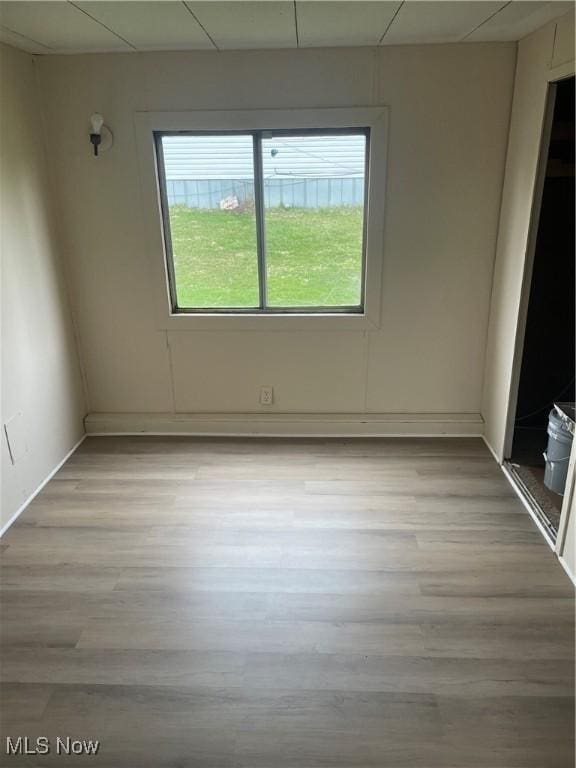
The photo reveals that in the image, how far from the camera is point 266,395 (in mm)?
3396

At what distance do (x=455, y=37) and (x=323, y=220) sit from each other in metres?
1.10

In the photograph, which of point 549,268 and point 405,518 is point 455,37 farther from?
point 405,518

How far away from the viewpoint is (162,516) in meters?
2.64

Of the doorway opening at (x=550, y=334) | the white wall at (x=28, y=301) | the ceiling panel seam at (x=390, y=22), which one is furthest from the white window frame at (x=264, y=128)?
the doorway opening at (x=550, y=334)

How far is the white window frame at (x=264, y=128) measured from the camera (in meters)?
2.79

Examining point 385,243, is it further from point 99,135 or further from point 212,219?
point 99,135

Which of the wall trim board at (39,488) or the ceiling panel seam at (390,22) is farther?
the wall trim board at (39,488)

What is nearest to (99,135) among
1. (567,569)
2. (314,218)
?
(314,218)

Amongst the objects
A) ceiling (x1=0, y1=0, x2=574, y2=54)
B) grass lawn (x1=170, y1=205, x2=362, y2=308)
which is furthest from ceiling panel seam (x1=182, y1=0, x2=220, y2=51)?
grass lawn (x1=170, y1=205, x2=362, y2=308)

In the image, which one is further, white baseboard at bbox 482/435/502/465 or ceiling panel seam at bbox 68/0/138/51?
white baseboard at bbox 482/435/502/465

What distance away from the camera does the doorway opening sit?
272 centimetres

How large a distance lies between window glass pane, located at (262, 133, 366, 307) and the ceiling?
0.51 meters

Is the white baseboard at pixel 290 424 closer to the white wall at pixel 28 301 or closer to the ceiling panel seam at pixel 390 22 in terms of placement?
the white wall at pixel 28 301

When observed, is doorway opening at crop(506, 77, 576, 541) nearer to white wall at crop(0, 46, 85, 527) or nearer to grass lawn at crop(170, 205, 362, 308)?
grass lawn at crop(170, 205, 362, 308)
